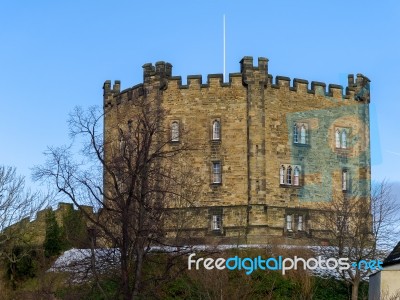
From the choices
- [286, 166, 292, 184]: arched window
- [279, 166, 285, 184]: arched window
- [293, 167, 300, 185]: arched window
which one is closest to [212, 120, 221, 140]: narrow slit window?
[279, 166, 285, 184]: arched window

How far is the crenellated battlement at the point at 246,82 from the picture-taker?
47.1 m

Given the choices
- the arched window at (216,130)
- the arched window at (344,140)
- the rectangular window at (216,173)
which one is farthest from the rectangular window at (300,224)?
the arched window at (216,130)

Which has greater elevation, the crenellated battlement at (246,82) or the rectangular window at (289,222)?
the crenellated battlement at (246,82)

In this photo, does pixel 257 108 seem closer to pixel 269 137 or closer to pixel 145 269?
pixel 269 137

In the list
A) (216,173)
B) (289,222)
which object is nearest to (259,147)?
(216,173)

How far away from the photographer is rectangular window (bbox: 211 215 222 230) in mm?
46500

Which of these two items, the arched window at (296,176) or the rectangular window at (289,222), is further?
the arched window at (296,176)

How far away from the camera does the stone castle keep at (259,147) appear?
152 ft

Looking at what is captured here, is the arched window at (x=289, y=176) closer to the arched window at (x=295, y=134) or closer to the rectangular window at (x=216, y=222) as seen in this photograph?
the arched window at (x=295, y=134)

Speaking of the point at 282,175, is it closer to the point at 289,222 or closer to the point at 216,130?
the point at 289,222

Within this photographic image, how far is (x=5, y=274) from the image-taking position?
137ft

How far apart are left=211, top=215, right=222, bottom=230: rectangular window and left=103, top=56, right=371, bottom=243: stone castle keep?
0.05 m

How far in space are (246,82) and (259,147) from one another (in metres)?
3.51

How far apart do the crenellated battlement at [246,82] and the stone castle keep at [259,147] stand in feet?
0.18
